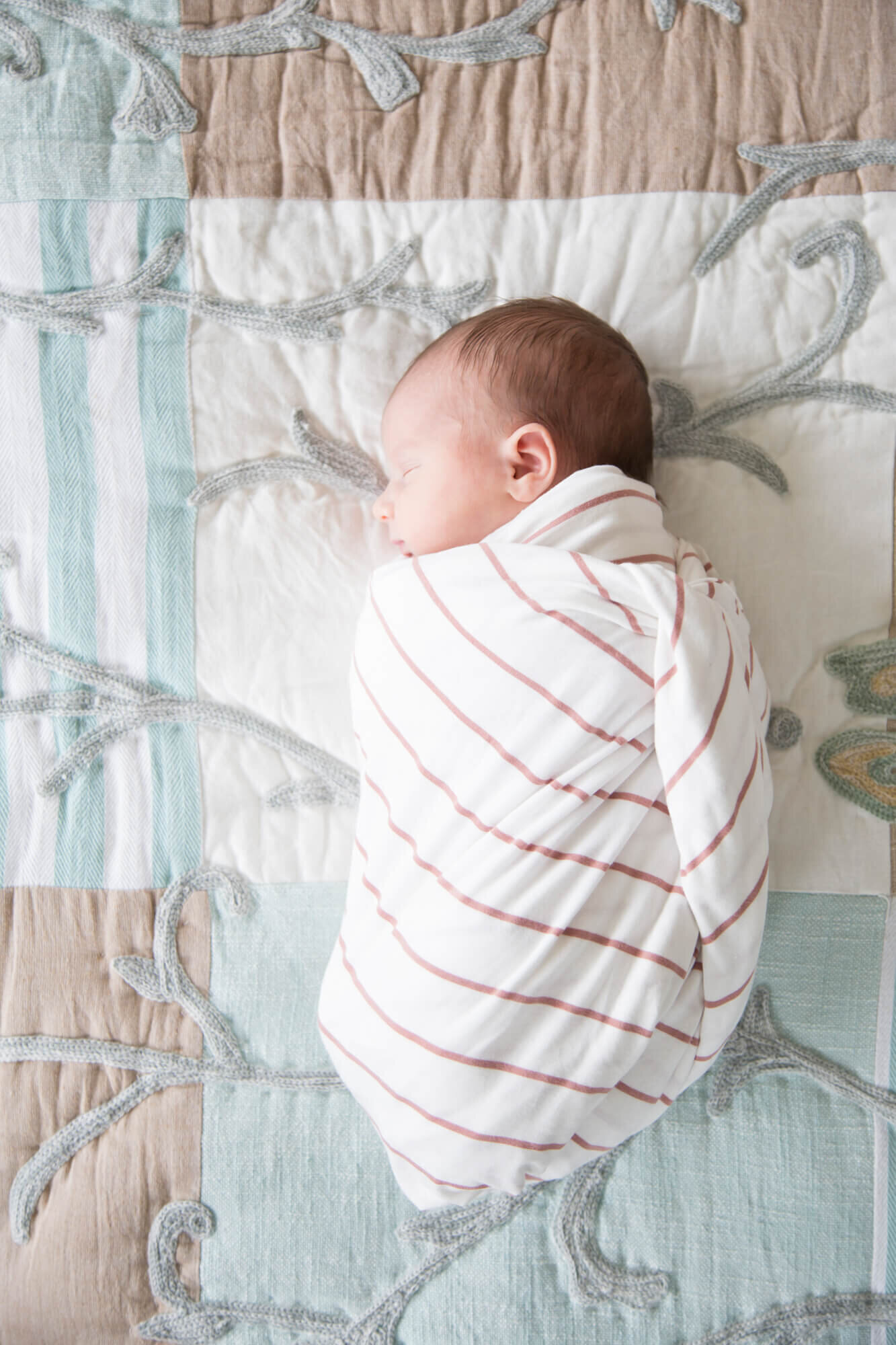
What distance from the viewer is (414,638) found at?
2.59ft

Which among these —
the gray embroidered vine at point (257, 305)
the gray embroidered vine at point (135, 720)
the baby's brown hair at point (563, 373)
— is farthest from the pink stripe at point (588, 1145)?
the gray embroidered vine at point (257, 305)

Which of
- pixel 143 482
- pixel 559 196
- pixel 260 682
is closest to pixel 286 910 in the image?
pixel 260 682

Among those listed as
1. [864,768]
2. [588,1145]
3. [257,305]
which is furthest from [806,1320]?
[257,305]

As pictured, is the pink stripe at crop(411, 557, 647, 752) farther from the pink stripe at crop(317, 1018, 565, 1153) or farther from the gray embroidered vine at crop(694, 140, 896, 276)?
the gray embroidered vine at crop(694, 140, 896, 276)

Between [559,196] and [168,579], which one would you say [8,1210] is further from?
[559,196]

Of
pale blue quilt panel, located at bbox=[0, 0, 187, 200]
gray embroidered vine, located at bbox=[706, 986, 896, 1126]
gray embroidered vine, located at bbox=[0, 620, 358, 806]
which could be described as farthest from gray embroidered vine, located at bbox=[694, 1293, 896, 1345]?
pale blue quilt panel, located at bbox=[0, 0, 187, 200]

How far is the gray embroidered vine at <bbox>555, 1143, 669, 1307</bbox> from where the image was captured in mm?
855

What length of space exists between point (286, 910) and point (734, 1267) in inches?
21.9

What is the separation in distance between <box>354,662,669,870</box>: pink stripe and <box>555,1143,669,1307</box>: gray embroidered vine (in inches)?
14.0

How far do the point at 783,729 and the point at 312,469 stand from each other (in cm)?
55

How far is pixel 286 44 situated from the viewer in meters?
0.92

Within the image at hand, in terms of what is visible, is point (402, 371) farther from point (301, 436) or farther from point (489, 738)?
point (489, 738)

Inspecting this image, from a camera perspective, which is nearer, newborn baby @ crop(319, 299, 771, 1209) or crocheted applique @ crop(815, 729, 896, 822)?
newborn baby @ crop(319, 299, 771, 1209)

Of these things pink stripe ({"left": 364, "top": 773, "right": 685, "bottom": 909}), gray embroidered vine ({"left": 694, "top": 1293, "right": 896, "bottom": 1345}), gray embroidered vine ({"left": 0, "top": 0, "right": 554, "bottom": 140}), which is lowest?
gray embroidered vine ({"left": 694, "top": 1293, "right": 896, "bottom": 1345})
